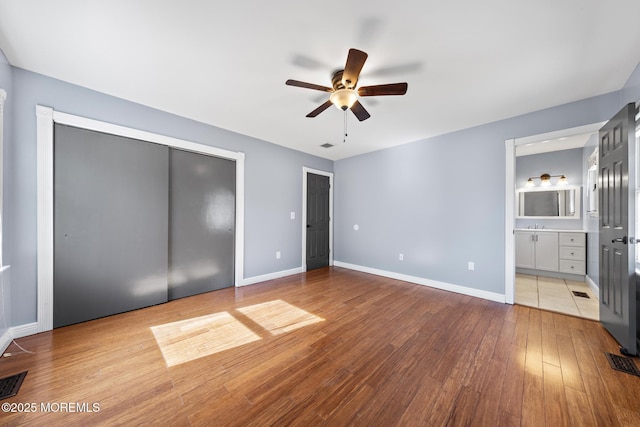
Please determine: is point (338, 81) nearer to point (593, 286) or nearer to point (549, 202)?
point (593, 286)

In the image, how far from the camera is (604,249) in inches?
93.5

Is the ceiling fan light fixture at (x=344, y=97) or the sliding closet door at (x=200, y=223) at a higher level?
the ceiling fan light fixture at (x=344, y=97)

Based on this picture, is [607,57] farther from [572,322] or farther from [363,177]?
[363,177]

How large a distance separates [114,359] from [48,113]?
7.95ft

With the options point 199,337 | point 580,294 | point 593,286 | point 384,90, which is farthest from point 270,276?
point 593,286

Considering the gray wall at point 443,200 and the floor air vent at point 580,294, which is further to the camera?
the floor air vent at point 580,294

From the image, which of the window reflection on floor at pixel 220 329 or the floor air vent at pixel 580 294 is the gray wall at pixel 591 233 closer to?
the floor air vent at pixel 580 294

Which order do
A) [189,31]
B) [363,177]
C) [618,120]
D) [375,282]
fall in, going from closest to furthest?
[189,31] → [618,120] → [375,282] → [363,177]

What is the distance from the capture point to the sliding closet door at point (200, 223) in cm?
319

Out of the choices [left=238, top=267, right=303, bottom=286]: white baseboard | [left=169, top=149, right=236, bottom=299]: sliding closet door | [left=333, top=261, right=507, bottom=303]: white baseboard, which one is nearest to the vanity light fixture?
[left=333, top=261, right=507, bottom=303]: white baseboard

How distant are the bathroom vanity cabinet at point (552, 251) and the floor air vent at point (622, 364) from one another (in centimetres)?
300

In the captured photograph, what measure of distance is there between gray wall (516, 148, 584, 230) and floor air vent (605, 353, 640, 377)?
362 centimetres

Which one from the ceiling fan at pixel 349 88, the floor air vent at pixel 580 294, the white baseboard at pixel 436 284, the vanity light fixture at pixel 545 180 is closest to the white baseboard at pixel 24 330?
the ceiling fan at pixel 349 88

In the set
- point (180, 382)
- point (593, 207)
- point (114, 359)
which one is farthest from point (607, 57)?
point (114, 359)
